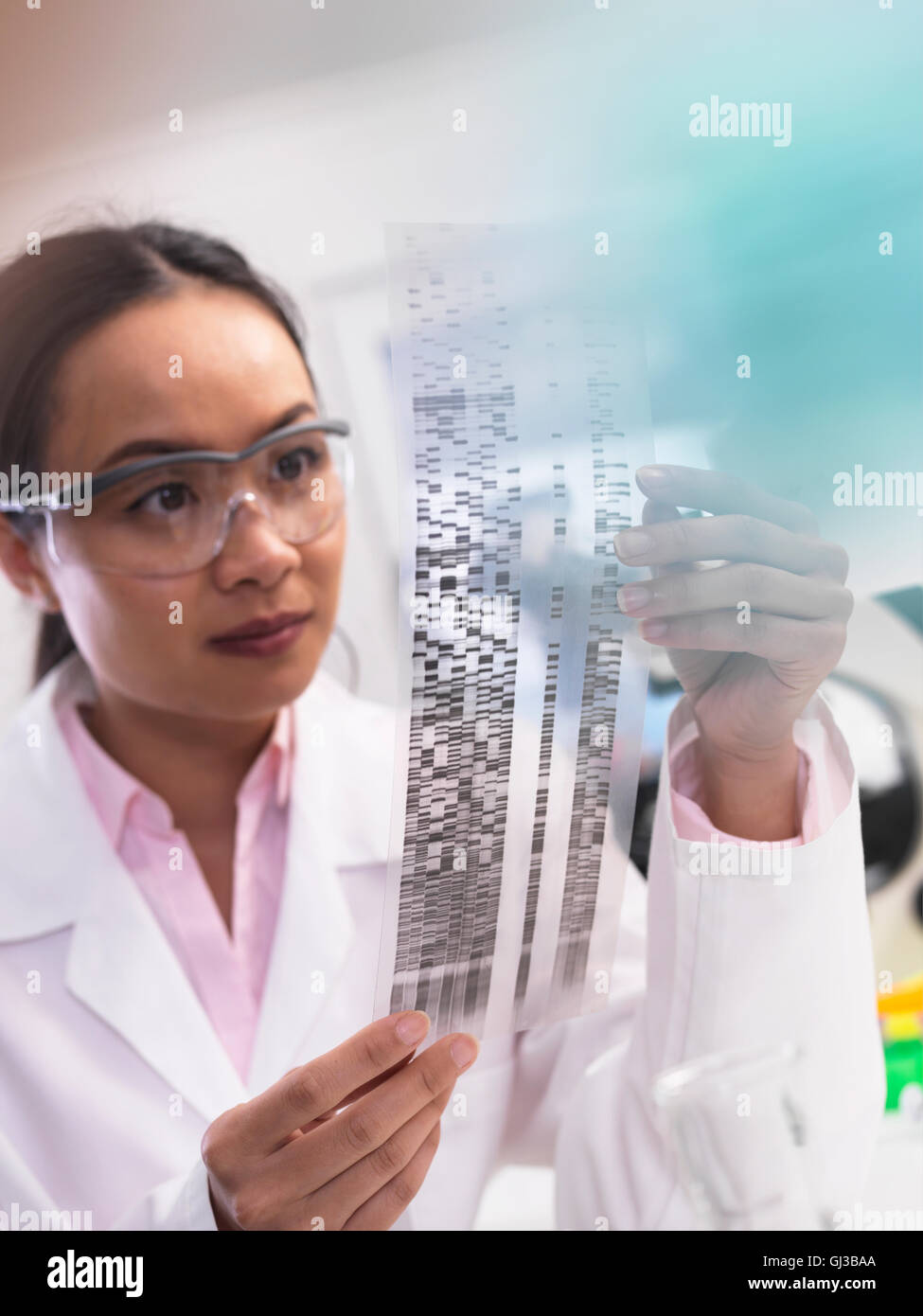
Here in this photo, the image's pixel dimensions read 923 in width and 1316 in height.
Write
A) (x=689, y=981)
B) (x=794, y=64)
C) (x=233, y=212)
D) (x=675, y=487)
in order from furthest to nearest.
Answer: (x=233, y=212)
(x=794, y=64)
(x=689, y=981)
(x=675, y=487)

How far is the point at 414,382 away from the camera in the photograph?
465 millimetres

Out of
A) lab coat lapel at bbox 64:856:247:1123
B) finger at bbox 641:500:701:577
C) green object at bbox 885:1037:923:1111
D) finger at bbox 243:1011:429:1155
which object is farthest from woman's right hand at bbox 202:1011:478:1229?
green object at bbox 885:1037:923:1111

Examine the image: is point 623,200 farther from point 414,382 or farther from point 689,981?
point 689,981

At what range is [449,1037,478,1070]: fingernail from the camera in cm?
48

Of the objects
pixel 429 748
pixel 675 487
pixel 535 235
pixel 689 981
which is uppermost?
pixel 535 235

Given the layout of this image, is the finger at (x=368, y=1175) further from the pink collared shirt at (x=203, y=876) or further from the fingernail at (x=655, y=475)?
the fingernail at (x=655, y=475)

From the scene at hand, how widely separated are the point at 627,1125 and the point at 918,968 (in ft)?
1.14

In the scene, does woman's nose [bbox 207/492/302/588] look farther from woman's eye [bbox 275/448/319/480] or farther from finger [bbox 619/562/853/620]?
finger [bbox 619/562/853/620]

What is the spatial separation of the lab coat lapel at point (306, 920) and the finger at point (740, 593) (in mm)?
363

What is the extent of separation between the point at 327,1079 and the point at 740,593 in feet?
0.95

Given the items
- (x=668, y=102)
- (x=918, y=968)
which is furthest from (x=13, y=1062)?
(x=668, y=102)

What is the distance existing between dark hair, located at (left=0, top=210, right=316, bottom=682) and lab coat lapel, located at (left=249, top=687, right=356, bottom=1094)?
0.97 feet
